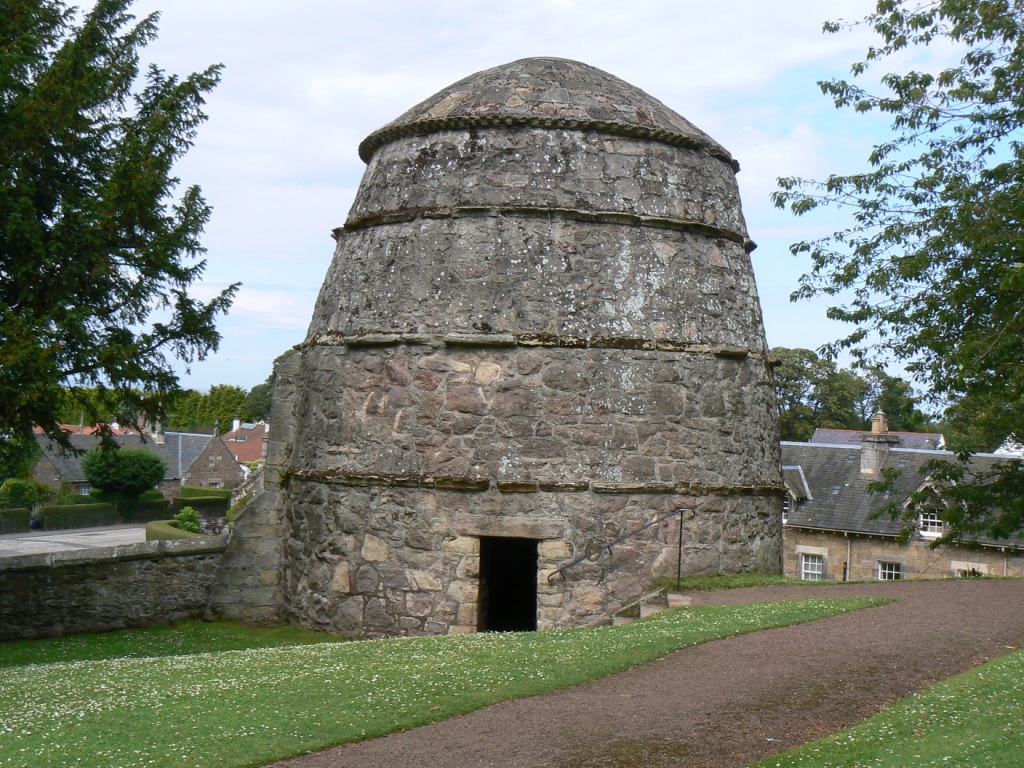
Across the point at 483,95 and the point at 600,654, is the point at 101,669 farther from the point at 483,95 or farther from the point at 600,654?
the point at 483,95

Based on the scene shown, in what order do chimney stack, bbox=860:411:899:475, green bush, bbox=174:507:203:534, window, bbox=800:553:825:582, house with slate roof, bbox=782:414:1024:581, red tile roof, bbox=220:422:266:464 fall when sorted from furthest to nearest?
1. red tile roof, bbox=220:422:266:464
2. green bush, bbox=174:507:203:534
3. chimney stack, bbox=860:411:899:475
4. window, bbox=800:553:825:582
5. house with slate roof, bbox=782:414:1024:581

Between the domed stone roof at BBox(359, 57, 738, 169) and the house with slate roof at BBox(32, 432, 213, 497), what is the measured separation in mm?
44429

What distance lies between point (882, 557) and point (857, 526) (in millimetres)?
1092

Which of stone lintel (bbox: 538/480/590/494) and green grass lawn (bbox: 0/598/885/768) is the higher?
stone lintel (bbox: 538/480/590/494)

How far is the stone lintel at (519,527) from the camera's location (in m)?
11.4

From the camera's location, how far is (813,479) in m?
31.3

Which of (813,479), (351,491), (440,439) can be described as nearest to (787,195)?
(440,439)

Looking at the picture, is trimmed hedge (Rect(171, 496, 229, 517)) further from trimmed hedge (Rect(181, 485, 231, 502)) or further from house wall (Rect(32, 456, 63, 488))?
house wall (Rect(32, 456, 63, 488))

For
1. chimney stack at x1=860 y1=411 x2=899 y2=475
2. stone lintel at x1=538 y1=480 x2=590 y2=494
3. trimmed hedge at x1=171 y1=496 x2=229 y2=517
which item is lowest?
trimmed hedge at x1=171 y1=496 x2=229 y2=517

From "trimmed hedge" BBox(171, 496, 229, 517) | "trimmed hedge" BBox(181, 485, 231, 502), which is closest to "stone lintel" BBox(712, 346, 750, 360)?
"trimmed hedge" BBox(171, 496, 229, 517)

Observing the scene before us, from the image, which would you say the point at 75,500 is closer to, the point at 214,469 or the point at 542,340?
the point at 214,469

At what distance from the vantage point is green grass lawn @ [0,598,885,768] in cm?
613

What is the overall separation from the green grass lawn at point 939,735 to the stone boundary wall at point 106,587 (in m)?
9.43

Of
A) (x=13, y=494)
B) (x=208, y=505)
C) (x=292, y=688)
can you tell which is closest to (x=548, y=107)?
(x=292, y=688)
